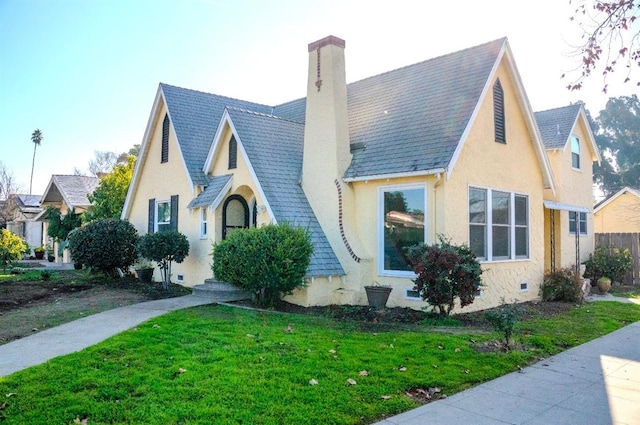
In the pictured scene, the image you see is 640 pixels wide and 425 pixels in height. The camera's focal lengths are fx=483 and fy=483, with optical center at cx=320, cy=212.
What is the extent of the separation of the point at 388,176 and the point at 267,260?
358 cm

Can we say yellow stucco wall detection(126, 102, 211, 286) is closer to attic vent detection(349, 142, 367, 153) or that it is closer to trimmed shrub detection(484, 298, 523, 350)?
attic vent detection(349, 142, 367, 153)

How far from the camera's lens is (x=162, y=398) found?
518 centimetres

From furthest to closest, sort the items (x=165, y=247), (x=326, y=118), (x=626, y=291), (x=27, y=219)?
(x=27, y=219)
(x=626, y=291)
(x=165, y=247)
(x=326, y=118)

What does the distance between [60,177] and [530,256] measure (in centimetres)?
2821

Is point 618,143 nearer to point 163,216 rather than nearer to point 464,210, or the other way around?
point 464,210

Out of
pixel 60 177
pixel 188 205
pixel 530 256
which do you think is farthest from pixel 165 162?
pixel 60 177

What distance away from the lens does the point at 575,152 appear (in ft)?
61.4

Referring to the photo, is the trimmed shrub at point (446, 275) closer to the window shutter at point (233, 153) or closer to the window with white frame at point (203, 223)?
the window shutter at point (233, 153)

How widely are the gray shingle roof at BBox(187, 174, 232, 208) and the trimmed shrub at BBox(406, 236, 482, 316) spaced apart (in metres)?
6.56

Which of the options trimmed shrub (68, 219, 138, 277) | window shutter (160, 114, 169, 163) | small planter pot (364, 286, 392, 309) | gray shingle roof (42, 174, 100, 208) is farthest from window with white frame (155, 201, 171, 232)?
gray shingle roof (42, 174, 100, 208)

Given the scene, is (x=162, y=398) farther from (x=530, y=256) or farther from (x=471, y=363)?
(x=530, y=256)

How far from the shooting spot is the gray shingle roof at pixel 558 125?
1758cm

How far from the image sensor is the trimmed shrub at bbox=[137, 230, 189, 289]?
1438 centimetres

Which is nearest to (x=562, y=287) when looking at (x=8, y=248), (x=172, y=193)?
(x=172, y=193)
